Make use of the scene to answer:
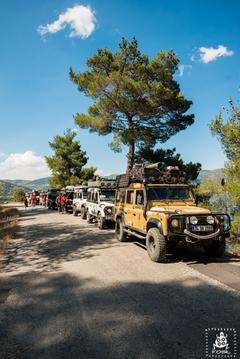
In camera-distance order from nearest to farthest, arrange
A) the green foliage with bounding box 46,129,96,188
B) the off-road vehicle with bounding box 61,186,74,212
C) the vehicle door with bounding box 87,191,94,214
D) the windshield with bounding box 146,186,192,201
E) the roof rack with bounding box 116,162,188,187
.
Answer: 1. the windshield with bounding box 146,186,192,201
2. the roof rack with bounding box 116,162,188,187
3. the vehicle door with bounding box 87,191,94,214
4. the off-road vehicle with bounding box 61,186,74,212
5. the green foliage with bounding box 46,129,96,188

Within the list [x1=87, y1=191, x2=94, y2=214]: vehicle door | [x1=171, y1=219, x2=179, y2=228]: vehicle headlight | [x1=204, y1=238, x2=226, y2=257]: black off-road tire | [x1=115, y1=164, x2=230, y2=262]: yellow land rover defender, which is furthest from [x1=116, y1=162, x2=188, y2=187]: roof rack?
[x1=87, y1=191, x2=94, y2=214]: vehicle door

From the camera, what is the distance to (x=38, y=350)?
3.52 m

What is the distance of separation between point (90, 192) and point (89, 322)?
13.3 meters

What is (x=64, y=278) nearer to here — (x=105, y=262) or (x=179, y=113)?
(x=105, y=262)

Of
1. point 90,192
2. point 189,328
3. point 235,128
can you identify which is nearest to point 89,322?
point 189,328

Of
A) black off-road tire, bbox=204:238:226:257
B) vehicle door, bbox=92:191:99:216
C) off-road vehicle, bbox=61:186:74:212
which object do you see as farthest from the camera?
off-road vehicle, bbox=61:186:74:212

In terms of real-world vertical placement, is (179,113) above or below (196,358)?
above

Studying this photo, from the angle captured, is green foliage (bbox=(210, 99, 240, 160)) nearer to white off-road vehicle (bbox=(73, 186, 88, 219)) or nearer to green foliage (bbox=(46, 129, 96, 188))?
white off-road vehicle (bbox=(73, 186, 88, 219))

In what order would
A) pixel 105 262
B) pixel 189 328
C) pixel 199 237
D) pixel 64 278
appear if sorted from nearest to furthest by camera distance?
pixel 189 328
pixel 64 278
pixel 199 237
pixel 105 262

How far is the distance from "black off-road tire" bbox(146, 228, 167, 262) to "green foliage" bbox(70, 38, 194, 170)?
13745mm

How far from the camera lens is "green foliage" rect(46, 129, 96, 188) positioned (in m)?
46.8

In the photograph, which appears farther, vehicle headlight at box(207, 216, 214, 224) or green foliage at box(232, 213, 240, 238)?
green foliage at box(232, 213, 240, 238)

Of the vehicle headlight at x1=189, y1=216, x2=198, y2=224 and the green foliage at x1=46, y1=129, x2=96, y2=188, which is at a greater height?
the green foliage at x1=46, y1=129, x2=96, y2=188

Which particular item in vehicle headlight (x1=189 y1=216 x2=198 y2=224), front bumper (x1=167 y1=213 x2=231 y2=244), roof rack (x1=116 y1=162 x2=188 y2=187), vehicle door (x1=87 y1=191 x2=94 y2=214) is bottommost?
front bumper (x1=167 y1=213 x2=231 y2=244)
